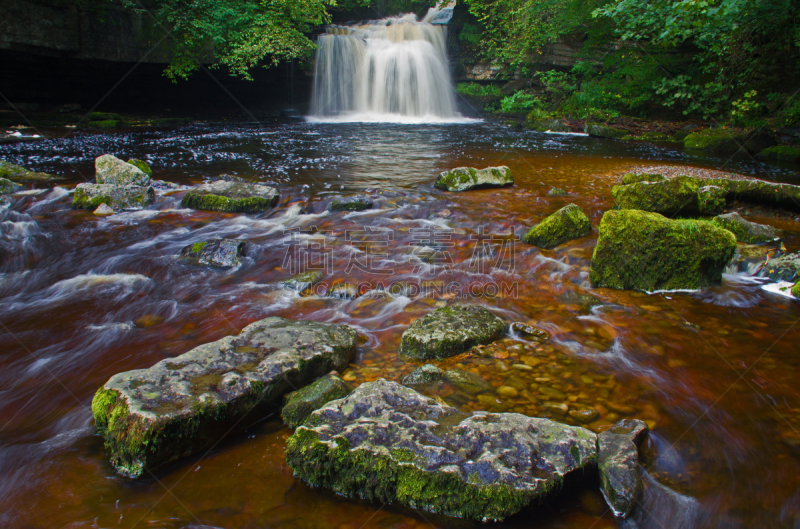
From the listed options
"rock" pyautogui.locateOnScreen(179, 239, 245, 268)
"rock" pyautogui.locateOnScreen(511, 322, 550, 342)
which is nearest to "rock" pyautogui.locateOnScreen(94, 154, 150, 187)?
"rock" pyautogui.locateOnScreen(179, 239, 245, 268)

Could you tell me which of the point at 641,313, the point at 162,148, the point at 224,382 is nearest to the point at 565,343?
the point at 641,313

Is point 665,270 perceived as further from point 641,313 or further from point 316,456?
point 316,456

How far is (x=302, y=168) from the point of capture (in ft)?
32.6

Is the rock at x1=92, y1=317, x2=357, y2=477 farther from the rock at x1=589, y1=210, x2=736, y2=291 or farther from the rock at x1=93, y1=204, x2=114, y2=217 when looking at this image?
the rock at x1=93, y1=204, x2=114, y2=217

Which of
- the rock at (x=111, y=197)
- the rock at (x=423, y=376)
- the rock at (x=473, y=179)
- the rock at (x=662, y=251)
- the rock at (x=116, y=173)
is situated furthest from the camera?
the rock at (x=473, y=179)

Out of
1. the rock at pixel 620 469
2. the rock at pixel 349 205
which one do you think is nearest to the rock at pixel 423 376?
the rock at pixel 620 469

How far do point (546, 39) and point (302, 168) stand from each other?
56.3 feet

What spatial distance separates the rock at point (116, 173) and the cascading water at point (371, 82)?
1528cm

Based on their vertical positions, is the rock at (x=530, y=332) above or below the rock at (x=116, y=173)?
below

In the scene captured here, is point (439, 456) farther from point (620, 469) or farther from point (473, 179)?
point (473, 179)

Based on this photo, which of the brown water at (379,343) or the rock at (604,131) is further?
the rock at (604,131)

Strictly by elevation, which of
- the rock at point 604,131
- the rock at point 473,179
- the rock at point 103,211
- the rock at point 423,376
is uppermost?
the rock at point 604,131

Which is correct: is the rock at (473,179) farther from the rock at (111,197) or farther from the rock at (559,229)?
the rock at (111,197)

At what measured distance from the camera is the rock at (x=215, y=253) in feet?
17.1
